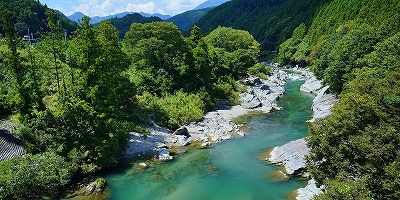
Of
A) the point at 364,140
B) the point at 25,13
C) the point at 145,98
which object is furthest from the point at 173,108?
the point at 25,13

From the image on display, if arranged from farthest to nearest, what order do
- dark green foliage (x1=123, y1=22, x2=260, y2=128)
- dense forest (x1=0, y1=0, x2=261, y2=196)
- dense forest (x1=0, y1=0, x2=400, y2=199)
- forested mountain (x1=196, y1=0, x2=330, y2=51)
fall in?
forested mountain (x1=196, y1=0, x2=330, y2=51)
dark green foliage (x1=123, y1=22, x2=260, y2=128)
dense forest (x1=0, y1=0, x2=261, y2=196)
dense forest (x1=0, y1=0, x2=400, y2=199)

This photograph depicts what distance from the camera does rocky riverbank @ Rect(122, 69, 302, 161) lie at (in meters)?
30.1

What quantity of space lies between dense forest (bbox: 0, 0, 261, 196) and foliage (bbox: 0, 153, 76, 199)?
0.06 m

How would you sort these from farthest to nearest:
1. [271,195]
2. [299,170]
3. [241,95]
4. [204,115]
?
[241,95] < [204,115] < [299,170] < [271,195]

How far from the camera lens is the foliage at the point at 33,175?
63.9ft

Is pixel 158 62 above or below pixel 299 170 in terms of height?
above

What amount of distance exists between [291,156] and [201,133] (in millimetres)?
11362

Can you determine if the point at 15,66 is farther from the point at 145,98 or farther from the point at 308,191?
the point at 308,191

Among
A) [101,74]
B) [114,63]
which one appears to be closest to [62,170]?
[101,74]

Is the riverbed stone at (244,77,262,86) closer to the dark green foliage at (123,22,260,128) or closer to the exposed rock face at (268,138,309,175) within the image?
the dark green foliage at (123,22,260,128)

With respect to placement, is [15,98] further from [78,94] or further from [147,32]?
[147,32]

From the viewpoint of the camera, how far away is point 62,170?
22.2m

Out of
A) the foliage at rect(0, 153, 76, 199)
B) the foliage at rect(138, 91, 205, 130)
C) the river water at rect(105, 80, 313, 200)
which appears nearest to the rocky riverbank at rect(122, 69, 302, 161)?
the foliage at rect(138, 91, 205, 130)

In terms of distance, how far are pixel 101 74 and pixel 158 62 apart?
18174mm
